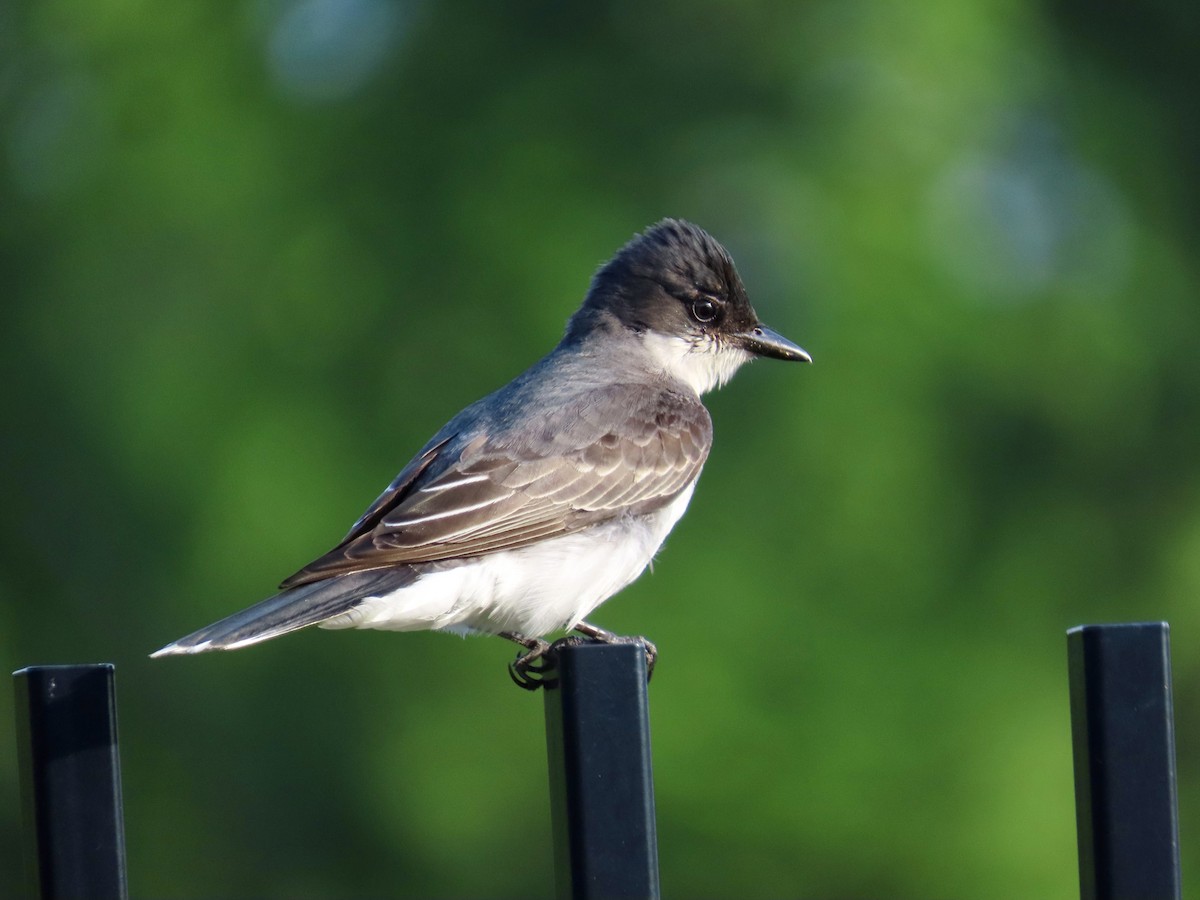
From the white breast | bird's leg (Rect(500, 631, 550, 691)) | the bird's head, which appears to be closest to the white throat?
the bird's head

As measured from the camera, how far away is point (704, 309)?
5.07 m

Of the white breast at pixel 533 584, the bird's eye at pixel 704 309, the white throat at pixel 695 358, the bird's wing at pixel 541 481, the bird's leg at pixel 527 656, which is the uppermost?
the bird's eye at pixel 704 309

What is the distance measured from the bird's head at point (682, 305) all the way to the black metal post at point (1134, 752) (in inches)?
117

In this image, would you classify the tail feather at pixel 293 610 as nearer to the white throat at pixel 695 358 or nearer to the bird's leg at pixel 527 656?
the bird's leg at pixel 527 656

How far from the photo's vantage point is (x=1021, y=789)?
741 centimetres

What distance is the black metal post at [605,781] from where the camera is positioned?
2.06 m

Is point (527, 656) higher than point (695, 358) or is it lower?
lower

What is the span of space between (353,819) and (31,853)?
6082 mm

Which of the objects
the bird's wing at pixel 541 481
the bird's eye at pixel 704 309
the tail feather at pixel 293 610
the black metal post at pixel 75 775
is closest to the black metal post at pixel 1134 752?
the black metal post at pixel 75 775

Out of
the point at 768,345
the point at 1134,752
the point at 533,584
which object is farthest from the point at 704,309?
the point at 1134,752

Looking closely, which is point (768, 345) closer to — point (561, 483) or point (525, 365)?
point (561, 483)

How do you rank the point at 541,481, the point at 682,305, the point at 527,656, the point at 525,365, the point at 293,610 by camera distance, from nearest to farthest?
1. the point at 293,610
2. the point at 527,656
3. the point at 541,481
4. the point at 682,305
5. the point at 525,365

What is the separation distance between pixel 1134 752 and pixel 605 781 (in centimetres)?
73

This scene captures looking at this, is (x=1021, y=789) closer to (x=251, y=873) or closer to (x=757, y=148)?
(x=757, y=148)
